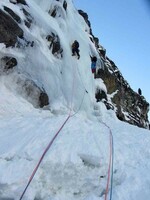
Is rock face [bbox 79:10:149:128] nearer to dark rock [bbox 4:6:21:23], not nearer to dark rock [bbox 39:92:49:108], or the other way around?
dark rock [bbox 4:6:21:23]

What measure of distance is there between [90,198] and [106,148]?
8.98 ft

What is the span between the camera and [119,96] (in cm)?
3025

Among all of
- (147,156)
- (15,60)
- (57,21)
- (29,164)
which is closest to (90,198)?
(29,164)

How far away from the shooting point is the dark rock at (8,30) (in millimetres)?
13320

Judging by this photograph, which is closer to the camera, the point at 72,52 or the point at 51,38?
the point at 51,38

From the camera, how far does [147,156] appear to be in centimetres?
856

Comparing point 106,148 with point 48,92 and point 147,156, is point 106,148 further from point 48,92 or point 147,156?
point 48,92

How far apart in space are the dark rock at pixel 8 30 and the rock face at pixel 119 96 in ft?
37.0

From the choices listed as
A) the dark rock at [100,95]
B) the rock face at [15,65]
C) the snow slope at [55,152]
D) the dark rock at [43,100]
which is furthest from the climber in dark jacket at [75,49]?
the dark rock at [43,100]

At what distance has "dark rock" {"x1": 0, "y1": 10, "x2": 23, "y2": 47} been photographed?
13.3m

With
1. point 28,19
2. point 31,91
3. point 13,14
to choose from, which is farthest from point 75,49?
point 31,91

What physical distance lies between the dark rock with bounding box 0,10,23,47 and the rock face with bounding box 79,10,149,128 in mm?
11289

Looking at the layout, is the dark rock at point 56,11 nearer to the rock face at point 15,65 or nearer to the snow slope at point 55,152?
the snow slope at point 55,152

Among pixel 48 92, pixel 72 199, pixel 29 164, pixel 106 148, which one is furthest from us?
pixel 48 92
